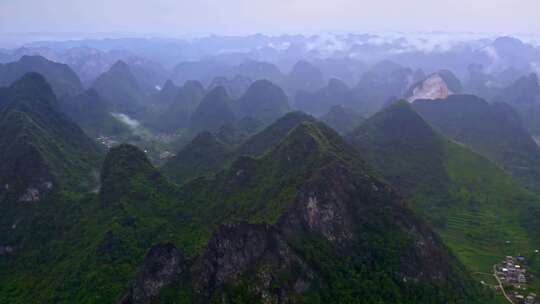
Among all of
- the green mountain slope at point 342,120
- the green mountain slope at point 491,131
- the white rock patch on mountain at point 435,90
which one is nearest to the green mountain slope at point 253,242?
the green mountain slope at point 491,131

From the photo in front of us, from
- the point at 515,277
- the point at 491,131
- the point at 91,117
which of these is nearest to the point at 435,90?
the point at 491,131

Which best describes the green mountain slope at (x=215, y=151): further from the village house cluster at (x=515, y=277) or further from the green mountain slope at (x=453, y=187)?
the village house cluster at (x=515, y=277)

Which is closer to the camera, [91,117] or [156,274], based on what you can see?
[156,274]

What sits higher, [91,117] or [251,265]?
[251,265]

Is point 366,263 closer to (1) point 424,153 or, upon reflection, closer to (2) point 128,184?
(2) point 128,184

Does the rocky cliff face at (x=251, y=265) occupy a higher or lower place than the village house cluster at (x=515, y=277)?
higher

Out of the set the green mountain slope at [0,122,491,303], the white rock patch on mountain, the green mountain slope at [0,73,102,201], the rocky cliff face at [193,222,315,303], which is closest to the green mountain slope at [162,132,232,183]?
the green mountain slope at [0,73,102,201]

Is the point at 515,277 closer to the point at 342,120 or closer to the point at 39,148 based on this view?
the point at 39,148

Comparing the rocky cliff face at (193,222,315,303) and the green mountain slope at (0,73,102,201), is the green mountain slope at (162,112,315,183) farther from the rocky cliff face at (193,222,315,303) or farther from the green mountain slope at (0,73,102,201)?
the rocky cliff face at (193,222,315,303)
